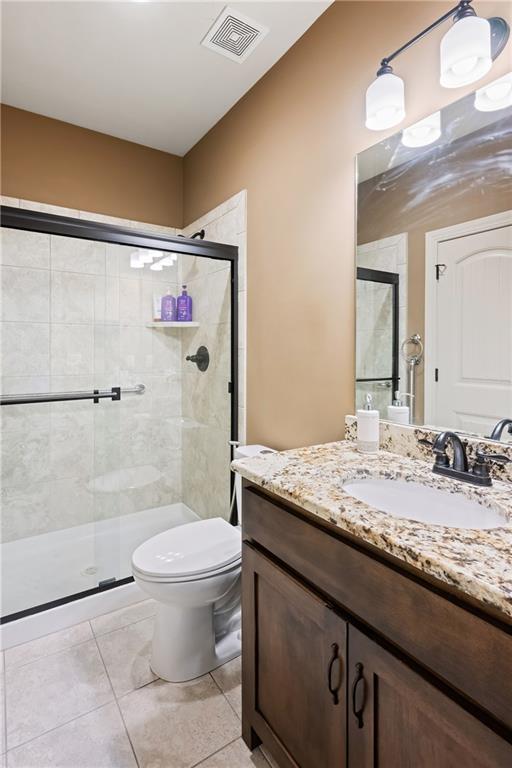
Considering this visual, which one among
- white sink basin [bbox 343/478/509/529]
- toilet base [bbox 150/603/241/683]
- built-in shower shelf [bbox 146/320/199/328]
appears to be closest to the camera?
white sink basin [bbox 343/478/509/529]

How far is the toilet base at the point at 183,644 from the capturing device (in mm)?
1488

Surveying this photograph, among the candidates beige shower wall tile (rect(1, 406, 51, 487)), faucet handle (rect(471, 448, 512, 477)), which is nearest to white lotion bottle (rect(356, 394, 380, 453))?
faucet handle (rect(471, 448, 512, 477))

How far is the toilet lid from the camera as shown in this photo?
144 centimetres

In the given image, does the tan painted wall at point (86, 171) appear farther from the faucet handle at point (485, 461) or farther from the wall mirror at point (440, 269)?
the faucet handle at point (485, 461)

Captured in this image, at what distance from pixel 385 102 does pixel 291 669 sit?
1667 millimetres

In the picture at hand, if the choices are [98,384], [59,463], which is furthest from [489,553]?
[59,463]

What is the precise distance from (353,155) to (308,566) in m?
1.44

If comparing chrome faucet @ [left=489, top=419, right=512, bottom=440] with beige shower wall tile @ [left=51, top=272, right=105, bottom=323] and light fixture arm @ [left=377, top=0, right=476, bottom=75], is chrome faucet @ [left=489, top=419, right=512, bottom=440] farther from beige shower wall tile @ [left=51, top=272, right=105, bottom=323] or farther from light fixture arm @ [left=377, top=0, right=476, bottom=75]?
beige shower wall tile @ [left=51, top=272, right=105, bottom=323]

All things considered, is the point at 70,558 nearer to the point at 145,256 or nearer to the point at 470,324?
the point at 145,256

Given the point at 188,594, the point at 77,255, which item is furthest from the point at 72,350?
the point at 188,594

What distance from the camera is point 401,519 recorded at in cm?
78

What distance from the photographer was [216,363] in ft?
7.86

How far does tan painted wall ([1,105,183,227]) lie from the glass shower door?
6.18 ft

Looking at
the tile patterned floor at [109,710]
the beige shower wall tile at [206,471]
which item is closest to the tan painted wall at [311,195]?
the beige shower wall tile at [206,471]
